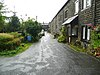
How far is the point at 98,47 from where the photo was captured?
11.8 meters

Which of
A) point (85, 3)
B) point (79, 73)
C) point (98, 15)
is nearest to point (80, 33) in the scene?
point (85, 3)

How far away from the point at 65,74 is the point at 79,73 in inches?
29.0

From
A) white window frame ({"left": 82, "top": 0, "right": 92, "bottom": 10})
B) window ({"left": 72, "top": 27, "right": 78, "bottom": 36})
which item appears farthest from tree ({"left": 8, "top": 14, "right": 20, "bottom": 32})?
white window frame ({"left": 82, "top": 0, "right": 92, "bottom": 10})

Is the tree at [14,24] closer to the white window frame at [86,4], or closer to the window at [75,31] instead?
the window at [75,31]

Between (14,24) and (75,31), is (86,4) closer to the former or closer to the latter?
(75,31)

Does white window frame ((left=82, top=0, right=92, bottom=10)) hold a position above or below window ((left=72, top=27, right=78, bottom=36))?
above

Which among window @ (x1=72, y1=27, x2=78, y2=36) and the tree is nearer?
window @ (x1=72, y1=27, x2=78, y2=36)

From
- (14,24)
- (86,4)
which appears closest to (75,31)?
(86,4)

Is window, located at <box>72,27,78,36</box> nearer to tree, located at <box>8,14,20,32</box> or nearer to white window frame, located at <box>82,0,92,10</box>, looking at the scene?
white window frame, located at <box>82,0,92,10</box>

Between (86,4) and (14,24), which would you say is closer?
(86,4)

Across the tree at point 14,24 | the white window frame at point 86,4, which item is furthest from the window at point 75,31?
the tree at point 14,24

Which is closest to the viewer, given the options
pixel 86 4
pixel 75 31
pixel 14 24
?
pixel 86 4

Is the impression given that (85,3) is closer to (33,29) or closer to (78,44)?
(78,44)

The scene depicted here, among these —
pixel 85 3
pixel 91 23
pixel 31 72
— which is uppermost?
pixel 85 3
